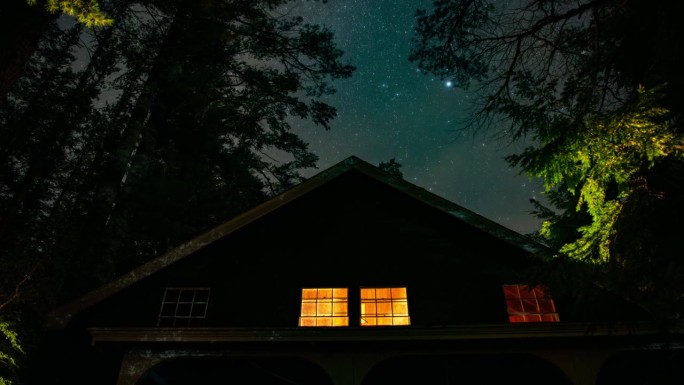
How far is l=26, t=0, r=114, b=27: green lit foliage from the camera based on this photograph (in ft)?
14.9

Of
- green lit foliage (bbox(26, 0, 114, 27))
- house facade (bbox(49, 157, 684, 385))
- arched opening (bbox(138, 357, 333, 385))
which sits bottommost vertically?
arched opening (bbox(138, 357, 333, 385))

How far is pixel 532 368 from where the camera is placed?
393 inches

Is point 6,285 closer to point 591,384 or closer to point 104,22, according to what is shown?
point 104,22

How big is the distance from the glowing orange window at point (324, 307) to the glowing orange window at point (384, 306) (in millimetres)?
465

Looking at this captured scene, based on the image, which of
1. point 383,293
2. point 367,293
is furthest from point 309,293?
point 383,293

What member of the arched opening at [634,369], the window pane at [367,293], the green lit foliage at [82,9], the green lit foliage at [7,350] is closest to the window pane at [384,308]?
the window pane at [367,293]

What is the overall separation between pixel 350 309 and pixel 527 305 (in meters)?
3.88

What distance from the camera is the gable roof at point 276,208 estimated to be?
325 inches

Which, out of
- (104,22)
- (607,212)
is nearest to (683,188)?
(607,212)

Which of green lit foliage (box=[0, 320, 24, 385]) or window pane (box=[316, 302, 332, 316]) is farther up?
window pane (box=[316, 302, 332, 316])

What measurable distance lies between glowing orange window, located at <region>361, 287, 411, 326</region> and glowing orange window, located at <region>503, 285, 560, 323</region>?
227 cm

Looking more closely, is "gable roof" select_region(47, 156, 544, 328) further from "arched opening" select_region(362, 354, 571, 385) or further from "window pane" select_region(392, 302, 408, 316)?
"arched opening" select_region(362, 354, 571, 385)

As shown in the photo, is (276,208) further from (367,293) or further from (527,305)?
(527,305)

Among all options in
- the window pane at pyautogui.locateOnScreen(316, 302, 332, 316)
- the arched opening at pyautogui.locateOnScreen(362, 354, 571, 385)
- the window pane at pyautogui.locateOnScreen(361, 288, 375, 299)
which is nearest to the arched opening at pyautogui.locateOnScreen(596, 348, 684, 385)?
the arched opening at pyautogui.locateOnScreen(362, 354, 571, 385)
